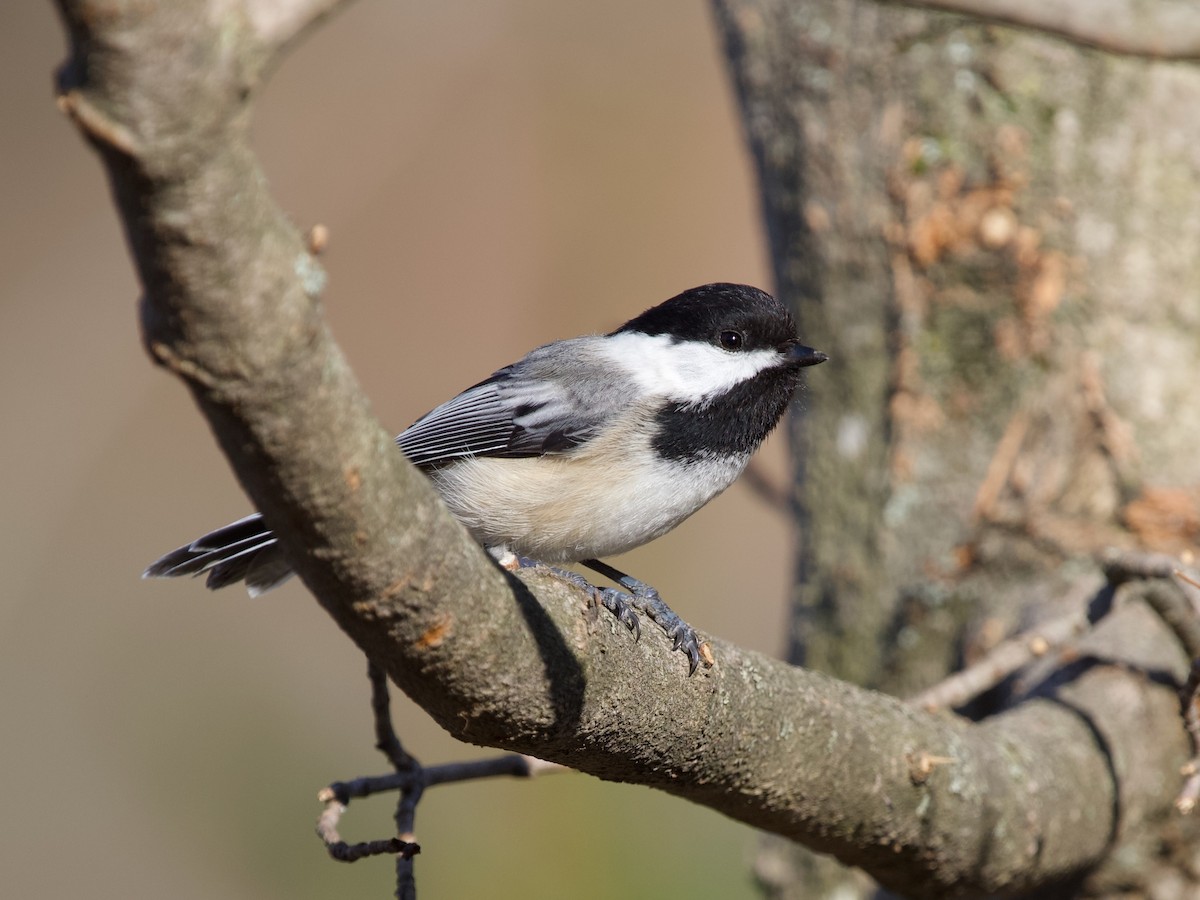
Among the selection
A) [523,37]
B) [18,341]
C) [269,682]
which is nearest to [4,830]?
[269,682]

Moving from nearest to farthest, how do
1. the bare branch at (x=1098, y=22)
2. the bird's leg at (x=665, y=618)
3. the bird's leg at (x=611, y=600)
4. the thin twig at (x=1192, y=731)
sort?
the bird's leg at (x=611, y=600) < the bird's leg at (x=665, y=618) < the bare branch at (x=1098, y=22) < the thin twig at (x=1192, y=731)

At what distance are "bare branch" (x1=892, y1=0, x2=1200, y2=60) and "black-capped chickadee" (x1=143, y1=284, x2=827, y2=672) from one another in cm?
82

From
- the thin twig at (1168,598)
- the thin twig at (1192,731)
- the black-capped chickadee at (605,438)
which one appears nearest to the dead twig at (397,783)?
the black-capped chickadee at (605,438)

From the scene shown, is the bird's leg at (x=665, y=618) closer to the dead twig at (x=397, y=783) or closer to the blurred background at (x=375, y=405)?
the dead twig at (x=397, y=783)

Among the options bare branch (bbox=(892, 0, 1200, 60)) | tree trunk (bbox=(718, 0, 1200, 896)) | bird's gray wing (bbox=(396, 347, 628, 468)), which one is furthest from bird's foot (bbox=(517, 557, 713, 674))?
tree trunk (bbox=(718, 0, 1200, 896))

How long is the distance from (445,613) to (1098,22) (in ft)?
4.81

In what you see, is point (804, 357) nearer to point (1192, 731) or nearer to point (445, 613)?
point (1192, 731)

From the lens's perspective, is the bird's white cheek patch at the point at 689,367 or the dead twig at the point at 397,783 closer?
the dead twig at the point at 397,783

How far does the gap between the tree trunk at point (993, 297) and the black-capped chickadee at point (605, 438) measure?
0.62 meters

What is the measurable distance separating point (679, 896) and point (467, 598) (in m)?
2.87

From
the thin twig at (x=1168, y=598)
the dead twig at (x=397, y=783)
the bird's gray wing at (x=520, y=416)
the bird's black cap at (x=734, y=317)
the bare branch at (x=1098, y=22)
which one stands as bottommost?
the thin twig at (x=1168, y=598)

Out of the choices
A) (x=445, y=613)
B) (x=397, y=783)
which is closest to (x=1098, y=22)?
(x=445, y=613)

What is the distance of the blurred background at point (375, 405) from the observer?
3.88 metres

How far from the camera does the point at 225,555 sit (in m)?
2.21
